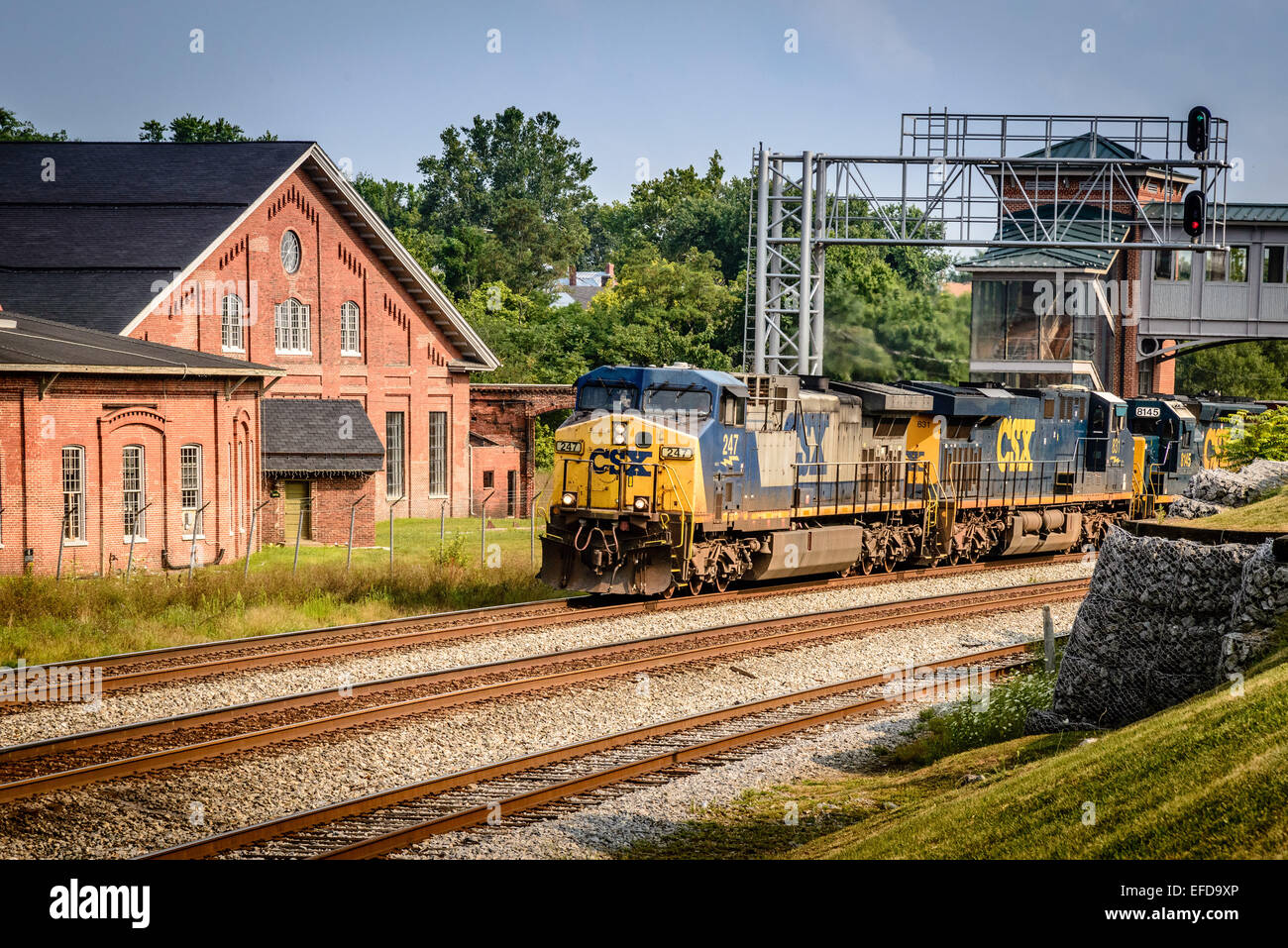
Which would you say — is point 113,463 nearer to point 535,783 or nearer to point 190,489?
point 190,489

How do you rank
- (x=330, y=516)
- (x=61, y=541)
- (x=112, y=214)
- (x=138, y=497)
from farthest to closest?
(x=112, y=214), (x=330, y=516), (x=138, y=497), (x=61, y=541)

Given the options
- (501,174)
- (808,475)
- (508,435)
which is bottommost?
(808,475)

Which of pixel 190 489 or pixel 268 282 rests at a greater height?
pixel 268 282

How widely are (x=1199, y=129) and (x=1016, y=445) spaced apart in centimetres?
748

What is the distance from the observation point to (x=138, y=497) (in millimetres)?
28031

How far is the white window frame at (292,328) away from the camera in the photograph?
38906 millimetres

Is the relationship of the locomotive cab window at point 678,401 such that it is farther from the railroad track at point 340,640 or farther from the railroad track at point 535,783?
the railroad track at point 535,783

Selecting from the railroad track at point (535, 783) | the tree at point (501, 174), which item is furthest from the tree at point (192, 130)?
the railroad track at point (535, 783)

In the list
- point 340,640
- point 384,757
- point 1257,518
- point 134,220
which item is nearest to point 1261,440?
point 1257,518

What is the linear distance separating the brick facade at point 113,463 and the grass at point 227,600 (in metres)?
2.46

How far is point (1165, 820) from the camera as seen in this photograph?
6.80 meters

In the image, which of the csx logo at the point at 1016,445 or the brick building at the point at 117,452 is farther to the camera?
the csx logo at the point at 1016,445

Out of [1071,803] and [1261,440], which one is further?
[1261,440]
